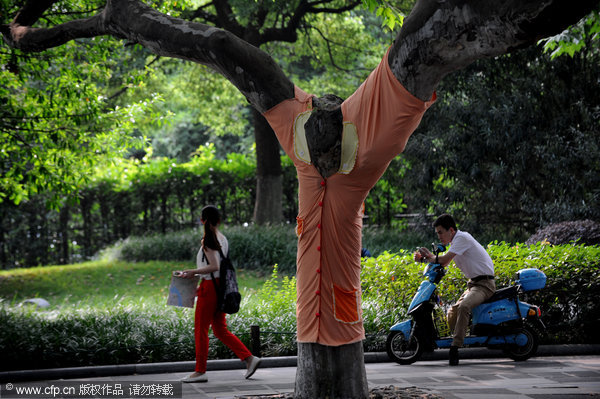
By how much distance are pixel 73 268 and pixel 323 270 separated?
14483 millimetres

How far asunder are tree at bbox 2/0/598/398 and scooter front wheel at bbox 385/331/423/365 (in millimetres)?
3354

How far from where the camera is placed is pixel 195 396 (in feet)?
22.9

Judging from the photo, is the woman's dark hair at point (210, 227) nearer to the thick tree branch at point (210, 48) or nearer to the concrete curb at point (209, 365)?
the concrete curb at point (209, 365)

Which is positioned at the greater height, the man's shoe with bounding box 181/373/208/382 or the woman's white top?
the woman's white top

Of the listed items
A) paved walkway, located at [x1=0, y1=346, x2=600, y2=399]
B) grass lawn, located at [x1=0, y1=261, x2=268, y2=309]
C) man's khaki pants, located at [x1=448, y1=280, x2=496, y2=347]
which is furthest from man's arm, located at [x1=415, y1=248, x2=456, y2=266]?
grass lawn, located at [x1=0, y1=261, x2=268, y2=309]

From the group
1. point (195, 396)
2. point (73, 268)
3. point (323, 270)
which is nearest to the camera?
point (323, 270)

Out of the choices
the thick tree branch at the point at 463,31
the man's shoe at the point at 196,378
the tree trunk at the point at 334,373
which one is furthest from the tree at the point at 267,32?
the tree trunk at the point at 334,373

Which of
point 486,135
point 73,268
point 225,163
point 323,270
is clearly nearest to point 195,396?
point 323,270

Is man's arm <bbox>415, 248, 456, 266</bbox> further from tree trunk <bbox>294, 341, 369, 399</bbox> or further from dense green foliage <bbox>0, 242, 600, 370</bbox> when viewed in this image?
tree trunk <bbox>294, 341, 369, 399</bbox>

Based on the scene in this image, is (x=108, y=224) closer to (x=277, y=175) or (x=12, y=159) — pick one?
(x=277, y=175)

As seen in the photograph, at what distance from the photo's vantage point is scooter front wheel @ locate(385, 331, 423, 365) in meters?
8.91

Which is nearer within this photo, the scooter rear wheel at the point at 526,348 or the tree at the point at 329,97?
the tree at the point at 329,97

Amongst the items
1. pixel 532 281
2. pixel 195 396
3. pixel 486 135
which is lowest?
pixel 195 396

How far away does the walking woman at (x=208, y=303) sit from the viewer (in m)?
7.69
